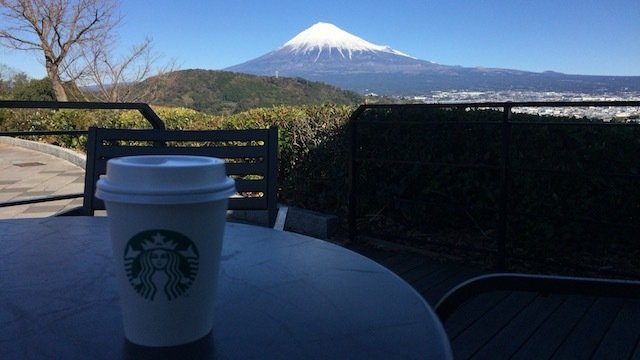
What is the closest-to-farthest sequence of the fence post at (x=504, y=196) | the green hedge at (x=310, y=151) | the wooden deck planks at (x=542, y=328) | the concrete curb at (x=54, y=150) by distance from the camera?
1. the wooden deck planks at (x=542, y=328)
2. the fence post at (x=504, y=196)
3. the green hedge at (x=310, y=151)
4. the concrete curb at (x=54, y=150)

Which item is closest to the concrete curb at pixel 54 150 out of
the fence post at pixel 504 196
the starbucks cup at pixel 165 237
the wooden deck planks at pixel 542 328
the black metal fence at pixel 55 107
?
the black metal fence at pixel 55 107

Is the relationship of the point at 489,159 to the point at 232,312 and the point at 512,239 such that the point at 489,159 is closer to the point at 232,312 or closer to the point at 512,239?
the point at 512,239

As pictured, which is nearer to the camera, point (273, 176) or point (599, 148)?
point (273, 176)

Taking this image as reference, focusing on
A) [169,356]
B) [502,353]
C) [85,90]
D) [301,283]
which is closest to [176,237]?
[169,356]

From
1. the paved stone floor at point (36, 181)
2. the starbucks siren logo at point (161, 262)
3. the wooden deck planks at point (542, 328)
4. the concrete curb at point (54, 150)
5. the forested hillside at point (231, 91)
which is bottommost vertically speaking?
the wooden deck planks at point (542, 328)

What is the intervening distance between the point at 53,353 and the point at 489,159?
3359 millimetres

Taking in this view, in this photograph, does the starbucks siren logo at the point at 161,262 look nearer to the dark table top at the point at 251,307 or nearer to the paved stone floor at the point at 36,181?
the dark table top at the point at 251,307

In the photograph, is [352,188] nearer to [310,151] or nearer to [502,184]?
[310,151]

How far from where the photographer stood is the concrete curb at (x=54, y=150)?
8064mm

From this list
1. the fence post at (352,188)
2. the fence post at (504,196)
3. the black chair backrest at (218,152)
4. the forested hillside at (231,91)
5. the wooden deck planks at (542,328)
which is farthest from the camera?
the forested hillside at (231,91)

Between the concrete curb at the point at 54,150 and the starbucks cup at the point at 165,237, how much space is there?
7.05 meters

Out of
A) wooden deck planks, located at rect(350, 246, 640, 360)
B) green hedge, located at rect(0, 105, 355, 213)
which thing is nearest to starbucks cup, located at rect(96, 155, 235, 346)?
wooden deck planks, located at rect(350, 246, 640, 360)

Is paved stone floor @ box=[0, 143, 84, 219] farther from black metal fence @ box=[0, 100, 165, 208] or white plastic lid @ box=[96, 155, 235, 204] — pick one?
white plastic lid @ box=[96, 155, 235, 204]

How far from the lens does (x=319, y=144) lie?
15.0 ft
